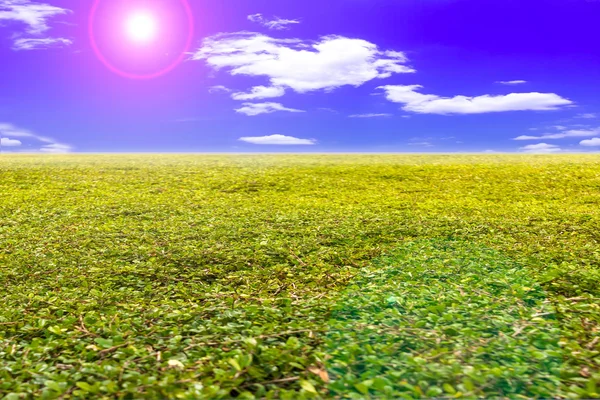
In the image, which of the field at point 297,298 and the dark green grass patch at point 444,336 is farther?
the field at point 297,298

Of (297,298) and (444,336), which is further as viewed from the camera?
(297,298)

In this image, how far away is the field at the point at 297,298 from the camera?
7.59 metres

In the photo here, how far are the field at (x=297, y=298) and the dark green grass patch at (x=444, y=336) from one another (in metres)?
0.04

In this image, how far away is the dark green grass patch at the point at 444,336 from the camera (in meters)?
7.24

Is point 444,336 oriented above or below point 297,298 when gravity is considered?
above

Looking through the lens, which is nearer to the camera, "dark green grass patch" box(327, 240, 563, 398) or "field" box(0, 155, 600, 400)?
"dark green grass patch" box(327, 240, 563, 398)

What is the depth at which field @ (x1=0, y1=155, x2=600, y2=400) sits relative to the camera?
24.9 feet

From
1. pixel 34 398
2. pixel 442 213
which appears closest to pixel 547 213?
pixel 442 213

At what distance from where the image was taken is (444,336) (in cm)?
891

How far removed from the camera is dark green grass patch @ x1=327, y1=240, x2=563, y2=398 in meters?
7.24

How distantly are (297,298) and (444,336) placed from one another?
394 centimetres

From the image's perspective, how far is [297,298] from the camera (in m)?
11.7

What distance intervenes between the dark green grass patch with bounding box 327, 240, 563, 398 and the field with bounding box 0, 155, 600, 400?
4 centimetres

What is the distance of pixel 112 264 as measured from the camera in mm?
14812
